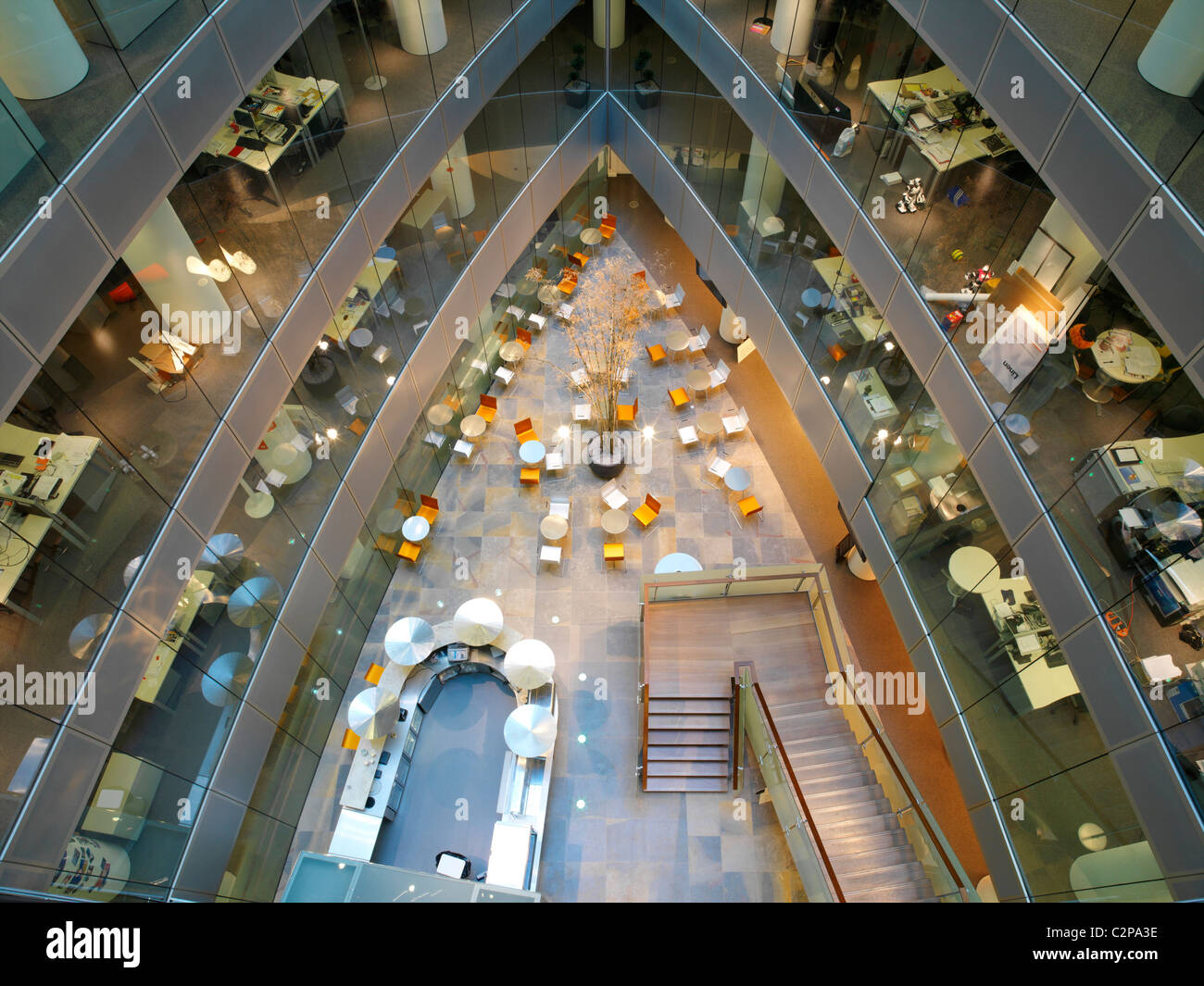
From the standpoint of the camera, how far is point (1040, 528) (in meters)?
8.03

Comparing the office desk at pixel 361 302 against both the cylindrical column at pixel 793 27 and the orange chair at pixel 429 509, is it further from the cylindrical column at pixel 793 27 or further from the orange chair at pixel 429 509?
the cylindrical column at pixel 793 27

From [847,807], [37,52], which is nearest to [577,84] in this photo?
[37,52]

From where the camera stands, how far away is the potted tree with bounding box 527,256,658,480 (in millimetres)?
15234

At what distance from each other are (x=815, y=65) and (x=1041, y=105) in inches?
184

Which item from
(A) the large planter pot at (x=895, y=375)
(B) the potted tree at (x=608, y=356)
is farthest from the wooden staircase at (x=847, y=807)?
(B) the potted tree at (x=608, y=356)

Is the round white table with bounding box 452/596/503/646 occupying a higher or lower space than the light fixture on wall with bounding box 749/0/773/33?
lower

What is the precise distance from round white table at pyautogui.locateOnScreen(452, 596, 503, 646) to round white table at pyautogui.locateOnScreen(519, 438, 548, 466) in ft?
11.7

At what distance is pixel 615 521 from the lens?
14914mm

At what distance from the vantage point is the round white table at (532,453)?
15.6 meters

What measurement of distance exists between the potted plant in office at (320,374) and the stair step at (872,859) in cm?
945

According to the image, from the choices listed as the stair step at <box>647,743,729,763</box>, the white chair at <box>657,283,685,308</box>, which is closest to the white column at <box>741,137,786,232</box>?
the white chair at <box>657,283,685,308</box>

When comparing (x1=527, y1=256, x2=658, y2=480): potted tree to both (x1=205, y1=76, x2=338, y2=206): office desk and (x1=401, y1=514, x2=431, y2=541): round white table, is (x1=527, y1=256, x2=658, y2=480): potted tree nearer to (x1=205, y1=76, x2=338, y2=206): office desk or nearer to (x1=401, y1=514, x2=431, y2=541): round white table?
(x1=401, y1=514, x2=431, y2=541): round white table

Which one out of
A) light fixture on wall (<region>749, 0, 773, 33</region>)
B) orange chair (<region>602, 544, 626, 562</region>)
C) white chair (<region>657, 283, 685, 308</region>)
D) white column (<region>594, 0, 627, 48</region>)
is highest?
white column (<region>594, 0, 627, 48</region>)

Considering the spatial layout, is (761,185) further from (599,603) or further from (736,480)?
(599,603)
